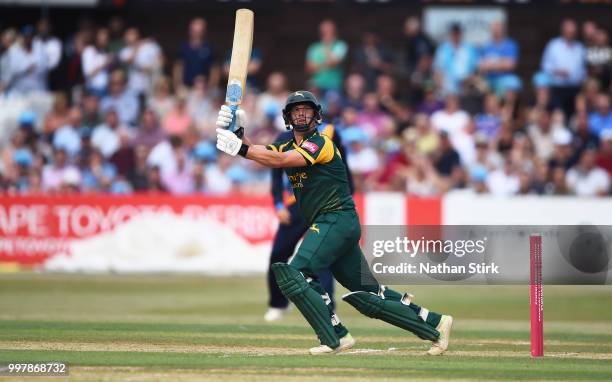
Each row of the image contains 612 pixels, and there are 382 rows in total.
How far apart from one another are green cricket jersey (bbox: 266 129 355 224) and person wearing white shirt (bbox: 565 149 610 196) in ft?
33.7

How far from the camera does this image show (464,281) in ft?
30.6

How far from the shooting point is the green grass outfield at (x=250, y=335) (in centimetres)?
834

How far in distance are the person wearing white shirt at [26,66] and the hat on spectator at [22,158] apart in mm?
2162

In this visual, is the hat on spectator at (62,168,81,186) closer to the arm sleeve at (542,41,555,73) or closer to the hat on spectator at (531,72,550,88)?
the hat on spectator at (531,72,550,88)

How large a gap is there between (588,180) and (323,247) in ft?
35.3

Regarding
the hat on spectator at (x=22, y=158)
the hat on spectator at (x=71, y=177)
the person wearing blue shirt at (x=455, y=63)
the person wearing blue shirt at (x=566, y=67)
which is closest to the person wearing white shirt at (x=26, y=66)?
the hat on spectator at (x=22, y=158)

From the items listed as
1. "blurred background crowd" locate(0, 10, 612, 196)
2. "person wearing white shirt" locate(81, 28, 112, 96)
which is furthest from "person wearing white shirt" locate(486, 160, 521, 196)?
"person wearing white shirt" locate(81, 28, 112, 96)

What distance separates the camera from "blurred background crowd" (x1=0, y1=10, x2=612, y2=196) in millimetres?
19453

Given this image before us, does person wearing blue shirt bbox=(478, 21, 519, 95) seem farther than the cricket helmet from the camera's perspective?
Yes

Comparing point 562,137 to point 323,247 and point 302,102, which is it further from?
point 323,247

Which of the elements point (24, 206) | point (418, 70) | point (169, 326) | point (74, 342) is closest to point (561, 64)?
point (418, 70)

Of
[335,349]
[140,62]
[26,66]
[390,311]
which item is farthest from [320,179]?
[26,66]

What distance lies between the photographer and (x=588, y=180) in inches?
749

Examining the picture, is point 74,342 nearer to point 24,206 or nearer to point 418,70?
point 24,206
